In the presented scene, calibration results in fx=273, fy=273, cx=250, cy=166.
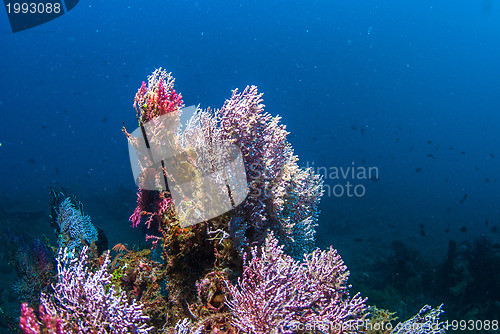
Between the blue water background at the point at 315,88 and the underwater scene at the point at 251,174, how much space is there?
38cm

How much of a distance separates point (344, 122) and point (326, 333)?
143ft

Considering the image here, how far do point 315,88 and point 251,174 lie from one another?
47.0 m

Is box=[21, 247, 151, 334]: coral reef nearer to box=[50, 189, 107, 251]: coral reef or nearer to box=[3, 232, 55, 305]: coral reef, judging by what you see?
box=[50, 189, 107, 251]: coral reef

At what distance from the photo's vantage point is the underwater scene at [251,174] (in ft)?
10.5

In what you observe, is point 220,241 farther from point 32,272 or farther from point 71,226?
point 32,272

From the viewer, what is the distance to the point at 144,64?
49.9 m

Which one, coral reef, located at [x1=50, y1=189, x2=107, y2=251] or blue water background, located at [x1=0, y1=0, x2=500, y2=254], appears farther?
blue water background, located at [x1=0, y1=0, x2=500, y2=254]

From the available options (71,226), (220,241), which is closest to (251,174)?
(220,241)

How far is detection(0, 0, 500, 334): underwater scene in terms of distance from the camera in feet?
10.5

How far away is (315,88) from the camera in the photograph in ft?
154

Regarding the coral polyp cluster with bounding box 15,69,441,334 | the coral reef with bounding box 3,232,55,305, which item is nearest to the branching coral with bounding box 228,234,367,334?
the coral polyp cluster with bounding box 15,69,441,334

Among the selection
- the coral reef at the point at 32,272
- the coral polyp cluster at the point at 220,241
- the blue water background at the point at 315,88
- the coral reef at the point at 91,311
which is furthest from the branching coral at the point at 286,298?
the blue water background at the point at 315,88

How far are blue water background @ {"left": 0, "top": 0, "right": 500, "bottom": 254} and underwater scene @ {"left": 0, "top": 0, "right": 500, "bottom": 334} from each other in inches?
14.9

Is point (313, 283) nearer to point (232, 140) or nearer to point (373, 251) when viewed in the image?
point (232, 140)
